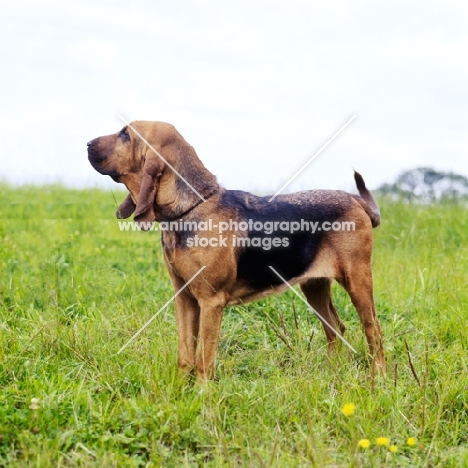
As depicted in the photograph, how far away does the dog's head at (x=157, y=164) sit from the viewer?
5164 millimetres

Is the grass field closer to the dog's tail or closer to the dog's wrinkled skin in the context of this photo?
the dog's wrinkled skin

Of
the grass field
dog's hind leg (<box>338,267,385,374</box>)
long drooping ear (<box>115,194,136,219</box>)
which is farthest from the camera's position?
dog's hind leg (<box>338,267,385,374</box>)

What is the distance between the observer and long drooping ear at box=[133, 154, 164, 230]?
5.05 metres

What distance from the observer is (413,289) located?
7438mm

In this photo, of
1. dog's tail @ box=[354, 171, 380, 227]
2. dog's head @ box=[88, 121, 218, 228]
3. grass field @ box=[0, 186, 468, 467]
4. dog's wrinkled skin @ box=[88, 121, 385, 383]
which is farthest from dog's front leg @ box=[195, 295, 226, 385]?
dog's tail @ box=[354, 171, 380, 227]

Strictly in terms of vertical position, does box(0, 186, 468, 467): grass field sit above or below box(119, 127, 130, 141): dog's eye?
below

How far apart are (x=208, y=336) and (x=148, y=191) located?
3.84 feet

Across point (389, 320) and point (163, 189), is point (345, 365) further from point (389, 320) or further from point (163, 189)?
point (163, 189)

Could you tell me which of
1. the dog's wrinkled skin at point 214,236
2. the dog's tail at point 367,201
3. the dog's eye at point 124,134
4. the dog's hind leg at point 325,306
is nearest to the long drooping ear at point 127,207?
the dog's wrinkled skin at point 214,236

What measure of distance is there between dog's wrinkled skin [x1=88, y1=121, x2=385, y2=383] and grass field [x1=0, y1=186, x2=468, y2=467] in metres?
0.31

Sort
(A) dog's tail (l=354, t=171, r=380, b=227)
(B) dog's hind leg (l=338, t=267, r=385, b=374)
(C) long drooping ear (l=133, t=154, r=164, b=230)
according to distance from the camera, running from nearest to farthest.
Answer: (C) long drooping ear (l=133, t=154, r=164, b=230) → (B) dog's hind leg (l=338, t=267, r=385, b=374) → (A) dog's tail (l=354, t=171, r=380, b=227)

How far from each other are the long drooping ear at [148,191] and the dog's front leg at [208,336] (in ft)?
2.46

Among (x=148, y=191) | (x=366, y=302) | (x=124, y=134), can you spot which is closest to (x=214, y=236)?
(x=148, y=191)

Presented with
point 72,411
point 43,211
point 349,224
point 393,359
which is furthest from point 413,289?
point 43,211
